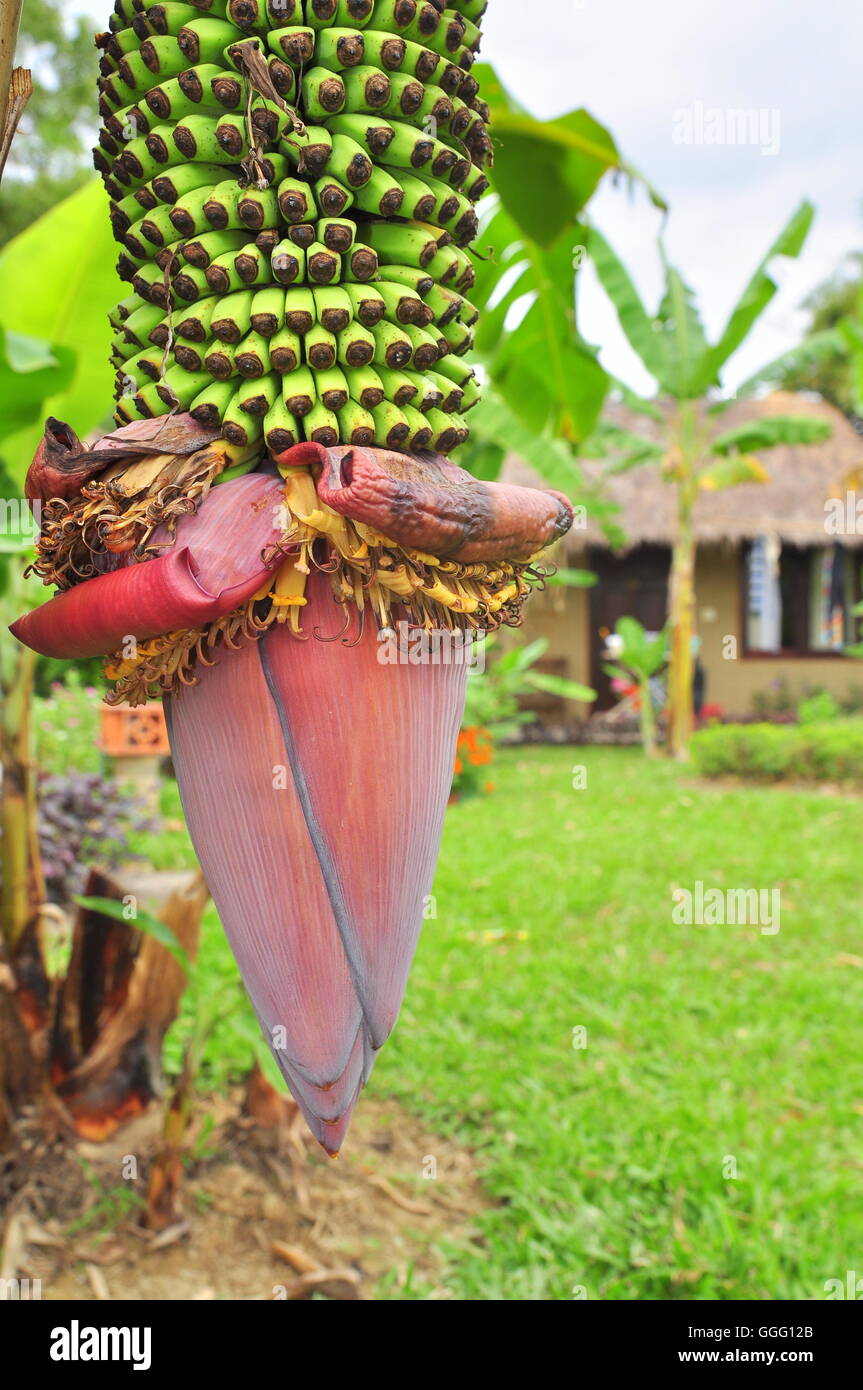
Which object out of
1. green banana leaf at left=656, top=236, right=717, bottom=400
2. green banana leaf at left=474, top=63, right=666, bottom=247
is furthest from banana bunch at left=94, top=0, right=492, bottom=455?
green banana leaf at left=656, top=236, right=717, bottom=400

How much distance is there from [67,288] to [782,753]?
22.1 ft

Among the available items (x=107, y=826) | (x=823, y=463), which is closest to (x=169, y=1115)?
(x=107, y=826)

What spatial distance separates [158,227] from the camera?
16.9 inches

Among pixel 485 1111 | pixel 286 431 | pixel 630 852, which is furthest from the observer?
pixel 630 852

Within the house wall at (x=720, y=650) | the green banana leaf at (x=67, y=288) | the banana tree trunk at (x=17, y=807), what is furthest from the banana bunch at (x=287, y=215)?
the house wall at (x=720, y=650)

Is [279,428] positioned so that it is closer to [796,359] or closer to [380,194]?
[380,194]

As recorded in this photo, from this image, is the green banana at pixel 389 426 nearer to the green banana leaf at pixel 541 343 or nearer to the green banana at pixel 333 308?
the green banana at pixel 333 308

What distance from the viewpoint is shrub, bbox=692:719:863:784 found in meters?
7.33

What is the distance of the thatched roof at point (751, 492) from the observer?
1087cm

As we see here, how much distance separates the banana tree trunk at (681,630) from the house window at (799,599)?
244 centimetres

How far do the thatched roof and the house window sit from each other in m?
0.33

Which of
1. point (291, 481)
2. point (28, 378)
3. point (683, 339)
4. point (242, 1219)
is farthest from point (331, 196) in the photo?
Result: point (683, 339)
